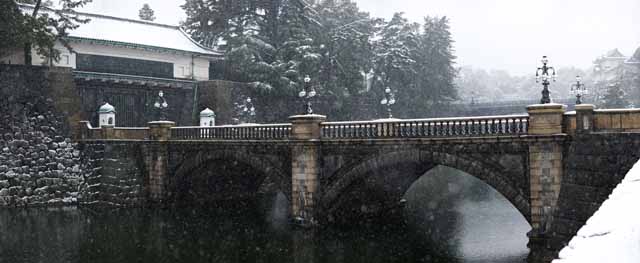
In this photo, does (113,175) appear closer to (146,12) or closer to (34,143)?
(34,143)

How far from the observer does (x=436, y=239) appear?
23844mm

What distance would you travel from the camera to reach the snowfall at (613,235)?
24.9 ft

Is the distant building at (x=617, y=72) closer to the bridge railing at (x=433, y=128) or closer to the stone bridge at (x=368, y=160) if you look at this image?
the stone bridge at (x=368, y=160)

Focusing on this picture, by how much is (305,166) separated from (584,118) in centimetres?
1164

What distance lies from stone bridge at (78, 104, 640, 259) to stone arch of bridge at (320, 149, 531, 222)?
40 millimetres

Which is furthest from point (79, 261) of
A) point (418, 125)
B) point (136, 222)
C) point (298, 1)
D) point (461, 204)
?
point (298, 1)

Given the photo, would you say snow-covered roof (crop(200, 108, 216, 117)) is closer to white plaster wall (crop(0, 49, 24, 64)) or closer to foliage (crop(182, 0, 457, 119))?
foliage (crop(182, 0, 457, 119))

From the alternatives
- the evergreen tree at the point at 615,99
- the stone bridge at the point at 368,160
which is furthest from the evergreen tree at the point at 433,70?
the stone bridge at the point at 368,160

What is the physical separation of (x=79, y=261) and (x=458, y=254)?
13.3m

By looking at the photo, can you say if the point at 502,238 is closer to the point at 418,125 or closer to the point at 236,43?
the point at 418,125

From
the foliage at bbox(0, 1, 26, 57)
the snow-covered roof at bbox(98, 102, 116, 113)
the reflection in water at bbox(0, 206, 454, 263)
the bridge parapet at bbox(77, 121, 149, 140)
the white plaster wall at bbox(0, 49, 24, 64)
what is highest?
the foliage at bbox(0, 1, 26, 57)

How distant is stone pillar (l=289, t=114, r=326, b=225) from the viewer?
25.1 meters

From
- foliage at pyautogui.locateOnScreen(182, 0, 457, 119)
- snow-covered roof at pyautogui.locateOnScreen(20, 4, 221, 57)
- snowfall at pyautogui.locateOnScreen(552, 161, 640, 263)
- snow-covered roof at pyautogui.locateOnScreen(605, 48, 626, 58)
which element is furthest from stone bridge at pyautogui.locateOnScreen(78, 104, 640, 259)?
→ snow-covered roof at pyautogui.locateOnScreen(605, 48, 626, 58)

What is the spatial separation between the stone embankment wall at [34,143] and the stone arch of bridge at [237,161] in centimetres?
709
